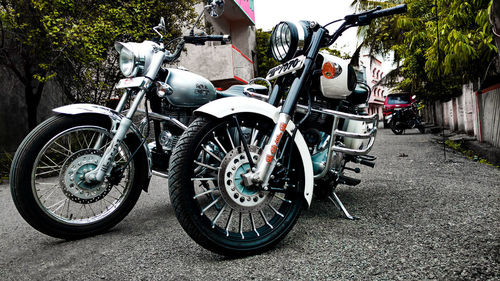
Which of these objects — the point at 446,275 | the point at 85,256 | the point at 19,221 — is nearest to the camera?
the point at 446,275

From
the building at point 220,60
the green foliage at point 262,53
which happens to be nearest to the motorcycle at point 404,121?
the building at point 220,60

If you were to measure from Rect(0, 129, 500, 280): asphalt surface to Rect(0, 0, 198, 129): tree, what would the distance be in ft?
15.5

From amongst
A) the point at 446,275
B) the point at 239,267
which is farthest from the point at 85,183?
the point at 446,275

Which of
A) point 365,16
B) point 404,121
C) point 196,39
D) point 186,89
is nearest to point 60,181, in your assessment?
point 186,89

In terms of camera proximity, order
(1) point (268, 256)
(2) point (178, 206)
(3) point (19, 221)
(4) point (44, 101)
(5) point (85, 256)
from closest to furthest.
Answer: (2) point (178, 206)
(1) point (268, 256)
(5) point (85, 256)
(3) point (19, 221)
(4) point (44, 101)

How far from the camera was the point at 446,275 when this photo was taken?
5.28 ft

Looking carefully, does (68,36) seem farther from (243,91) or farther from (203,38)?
(243,91)

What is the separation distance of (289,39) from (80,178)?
1.62m

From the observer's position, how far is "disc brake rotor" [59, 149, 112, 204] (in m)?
2.47

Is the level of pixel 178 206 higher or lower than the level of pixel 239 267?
higher

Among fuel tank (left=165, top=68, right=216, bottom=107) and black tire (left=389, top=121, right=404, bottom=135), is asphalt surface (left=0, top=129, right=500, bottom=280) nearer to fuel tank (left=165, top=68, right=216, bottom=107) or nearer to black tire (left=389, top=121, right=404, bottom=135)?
fuel tank (left=165, top=68, right=216, bottom=107)

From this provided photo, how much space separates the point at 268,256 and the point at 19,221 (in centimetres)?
260

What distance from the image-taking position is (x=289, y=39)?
225 centimetres

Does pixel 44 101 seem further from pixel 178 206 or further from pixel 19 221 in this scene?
pixel 178 206
